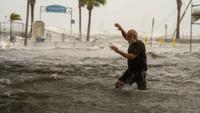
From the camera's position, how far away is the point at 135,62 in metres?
9.88

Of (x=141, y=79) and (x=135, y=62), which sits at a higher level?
(x=135, y=62)

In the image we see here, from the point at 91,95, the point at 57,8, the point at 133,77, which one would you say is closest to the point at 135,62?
the point at 133,77

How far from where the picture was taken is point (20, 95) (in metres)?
8.94

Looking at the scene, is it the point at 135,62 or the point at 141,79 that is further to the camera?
the point at 141,79

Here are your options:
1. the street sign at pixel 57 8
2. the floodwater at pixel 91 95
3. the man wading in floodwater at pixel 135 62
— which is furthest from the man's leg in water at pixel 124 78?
the street sign at pixel 57 8

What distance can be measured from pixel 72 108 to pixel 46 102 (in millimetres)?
708

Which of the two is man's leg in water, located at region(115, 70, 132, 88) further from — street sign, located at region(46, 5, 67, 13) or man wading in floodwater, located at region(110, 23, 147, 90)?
street sign, located at region(46, 5, 67, 13)

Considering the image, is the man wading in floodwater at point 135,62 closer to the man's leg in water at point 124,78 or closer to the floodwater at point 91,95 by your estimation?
the man's leg in water at point 124,78

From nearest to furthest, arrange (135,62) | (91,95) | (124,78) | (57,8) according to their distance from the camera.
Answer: (91,95) → (135,62) → (124,78) → (57,8)

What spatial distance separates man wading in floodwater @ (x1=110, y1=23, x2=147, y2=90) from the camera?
9688 mm

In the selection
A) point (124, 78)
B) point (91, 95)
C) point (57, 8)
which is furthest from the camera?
point (57, 8)

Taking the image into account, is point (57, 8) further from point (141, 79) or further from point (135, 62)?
point (135, 62)

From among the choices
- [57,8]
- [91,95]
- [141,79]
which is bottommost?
[91,95]

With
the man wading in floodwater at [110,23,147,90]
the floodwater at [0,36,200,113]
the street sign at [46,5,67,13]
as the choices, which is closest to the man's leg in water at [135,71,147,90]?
the man wading in floodwater at [110,23,147,90]
